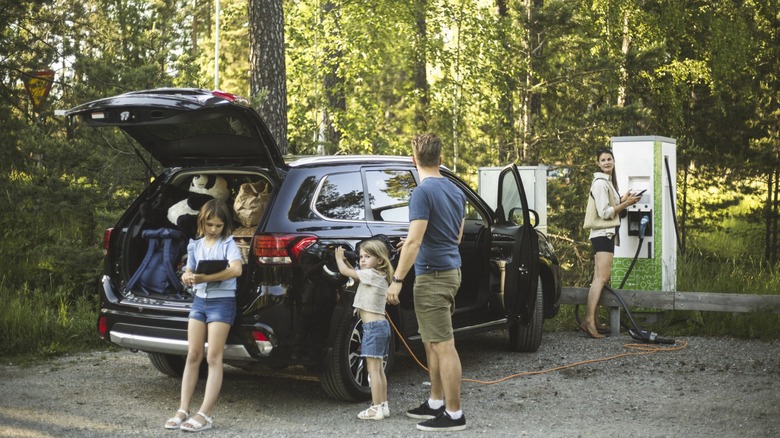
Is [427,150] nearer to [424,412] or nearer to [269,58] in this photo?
[424,412]

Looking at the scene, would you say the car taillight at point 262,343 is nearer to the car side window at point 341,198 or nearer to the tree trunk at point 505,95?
the car side window at point 341,198

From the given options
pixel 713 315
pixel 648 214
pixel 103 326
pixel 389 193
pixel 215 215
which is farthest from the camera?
pixel 713 315

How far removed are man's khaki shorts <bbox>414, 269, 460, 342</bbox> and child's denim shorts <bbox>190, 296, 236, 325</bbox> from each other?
121 centimetres

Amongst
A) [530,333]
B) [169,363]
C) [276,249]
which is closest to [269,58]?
[530,333]

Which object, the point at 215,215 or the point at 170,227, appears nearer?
the point at 215,215

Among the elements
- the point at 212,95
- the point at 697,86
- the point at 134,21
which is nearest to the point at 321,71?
the point at 697,86

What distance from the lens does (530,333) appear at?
9.16 m

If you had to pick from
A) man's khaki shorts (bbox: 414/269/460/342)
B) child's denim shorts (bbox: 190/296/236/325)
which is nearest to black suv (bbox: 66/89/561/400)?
child's denim shorts (bbox: 190/296/236/325)

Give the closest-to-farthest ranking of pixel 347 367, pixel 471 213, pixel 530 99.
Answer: pixel 347 367 → pixel 471 213 → pixel 530 99

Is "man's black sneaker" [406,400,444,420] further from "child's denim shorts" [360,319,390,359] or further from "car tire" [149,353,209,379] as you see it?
"car tire" [149,353,209,379]

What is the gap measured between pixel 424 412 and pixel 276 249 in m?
1.47

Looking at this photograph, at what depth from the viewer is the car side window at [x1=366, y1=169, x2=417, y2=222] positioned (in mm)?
7258

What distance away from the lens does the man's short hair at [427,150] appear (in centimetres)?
607

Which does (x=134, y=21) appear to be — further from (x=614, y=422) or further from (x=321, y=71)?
(x=321, y=71)
